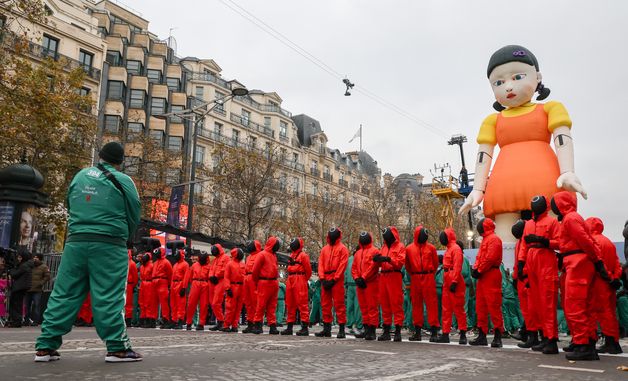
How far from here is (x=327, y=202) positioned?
4234 cm

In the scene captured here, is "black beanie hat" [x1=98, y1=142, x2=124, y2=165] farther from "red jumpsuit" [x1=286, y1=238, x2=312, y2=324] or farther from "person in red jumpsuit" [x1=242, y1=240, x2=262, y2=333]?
"person in red jumpsuit" [x1=242, y1=240, x2=262, y2=333]

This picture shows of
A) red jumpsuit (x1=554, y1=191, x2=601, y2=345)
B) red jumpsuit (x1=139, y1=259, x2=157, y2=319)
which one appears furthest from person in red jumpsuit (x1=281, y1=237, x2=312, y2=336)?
red jumpsuit (x1=554, y1=191, x2=601, y2=345)

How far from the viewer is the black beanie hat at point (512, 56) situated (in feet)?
37.2

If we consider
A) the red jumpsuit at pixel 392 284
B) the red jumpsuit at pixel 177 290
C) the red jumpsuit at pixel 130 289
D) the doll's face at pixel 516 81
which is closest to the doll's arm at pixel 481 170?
the doll's face at pixel 516 81

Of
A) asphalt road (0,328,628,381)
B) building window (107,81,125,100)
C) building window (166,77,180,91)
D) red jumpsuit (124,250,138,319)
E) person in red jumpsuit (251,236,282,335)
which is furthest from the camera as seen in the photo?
building window (166,77,180,91)

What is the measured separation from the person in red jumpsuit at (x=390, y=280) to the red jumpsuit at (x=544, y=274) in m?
2.54

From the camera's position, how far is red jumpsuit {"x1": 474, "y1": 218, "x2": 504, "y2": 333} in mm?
8742

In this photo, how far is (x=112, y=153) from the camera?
5.39m

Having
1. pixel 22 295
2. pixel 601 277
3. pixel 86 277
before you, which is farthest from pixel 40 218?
pixel 601 277

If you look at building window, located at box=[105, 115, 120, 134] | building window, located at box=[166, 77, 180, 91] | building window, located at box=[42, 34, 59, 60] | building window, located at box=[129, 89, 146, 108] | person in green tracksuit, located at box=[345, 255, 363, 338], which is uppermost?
building window, located at box=[166, 77, 180, 91]

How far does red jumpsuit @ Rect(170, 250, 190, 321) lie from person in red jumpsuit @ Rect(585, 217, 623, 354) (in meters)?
8.99

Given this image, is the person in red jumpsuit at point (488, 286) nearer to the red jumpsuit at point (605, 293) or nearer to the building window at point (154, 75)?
the red jumpsuit at point (605, 293)

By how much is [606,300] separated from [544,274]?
856 millimetres

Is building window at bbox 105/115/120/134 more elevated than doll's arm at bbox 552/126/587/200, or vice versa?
building window at bbox 105/115/120/134
